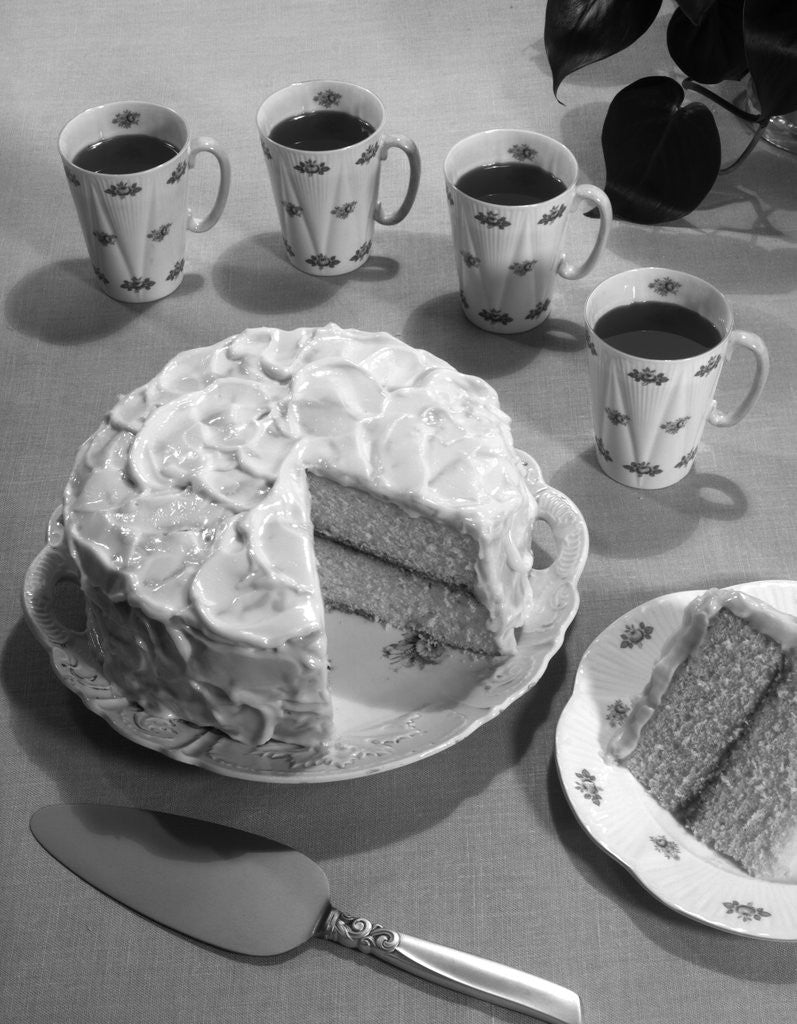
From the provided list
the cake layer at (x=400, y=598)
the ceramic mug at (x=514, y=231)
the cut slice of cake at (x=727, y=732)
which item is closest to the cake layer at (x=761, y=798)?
the cut slice of cake at (x=727, y=732)

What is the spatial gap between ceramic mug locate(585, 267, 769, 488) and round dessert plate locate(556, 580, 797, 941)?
30 cm

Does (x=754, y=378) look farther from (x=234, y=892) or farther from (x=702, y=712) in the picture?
(x=234, y=892)

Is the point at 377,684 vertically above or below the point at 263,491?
below

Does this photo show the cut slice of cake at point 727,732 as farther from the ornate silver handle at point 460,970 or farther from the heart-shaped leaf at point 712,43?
the heart-shaped leaf at point 712,43

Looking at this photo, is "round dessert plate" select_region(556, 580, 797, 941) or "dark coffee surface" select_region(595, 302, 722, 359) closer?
"round dessert plate" select_region(556, 580, 797, 941)

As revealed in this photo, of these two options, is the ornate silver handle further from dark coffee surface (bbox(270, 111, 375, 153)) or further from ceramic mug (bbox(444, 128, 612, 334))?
dark coffee surface (bbox(270, 111, 375, 153))

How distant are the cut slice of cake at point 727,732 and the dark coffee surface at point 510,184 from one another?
33.8 inches

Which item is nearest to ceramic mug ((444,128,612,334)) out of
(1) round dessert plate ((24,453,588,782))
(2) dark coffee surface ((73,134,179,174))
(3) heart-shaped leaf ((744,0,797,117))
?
(3) heart-shaped leaf ((744,0,797,117))

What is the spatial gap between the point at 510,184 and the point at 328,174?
310 mm

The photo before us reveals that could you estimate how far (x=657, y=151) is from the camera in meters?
1.97

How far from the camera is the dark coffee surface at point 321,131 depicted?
1942mm

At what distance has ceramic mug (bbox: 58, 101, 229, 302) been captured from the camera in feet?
5.99

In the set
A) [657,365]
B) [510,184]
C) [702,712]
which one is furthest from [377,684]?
[510,184]

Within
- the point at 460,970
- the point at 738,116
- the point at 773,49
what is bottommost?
the point at 460,970
